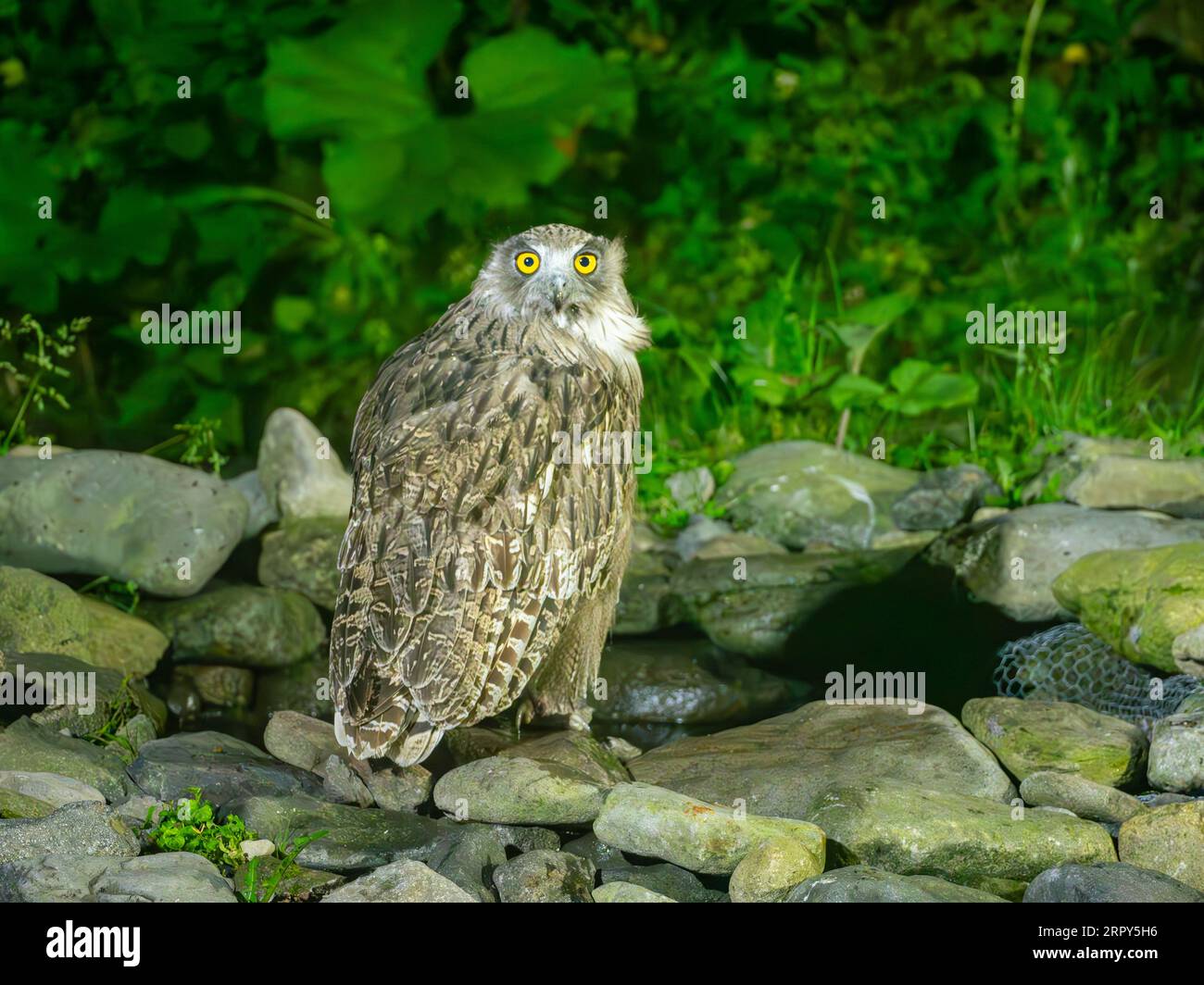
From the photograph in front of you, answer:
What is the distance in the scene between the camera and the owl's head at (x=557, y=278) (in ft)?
12.2

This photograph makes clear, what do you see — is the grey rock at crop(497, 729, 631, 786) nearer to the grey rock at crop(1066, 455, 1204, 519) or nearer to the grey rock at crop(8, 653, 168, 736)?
the grey rock at crop(8, 653, 168, 736)

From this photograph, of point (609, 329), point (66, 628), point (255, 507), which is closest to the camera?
point (609, 329)

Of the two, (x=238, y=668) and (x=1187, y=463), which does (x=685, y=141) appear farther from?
(x=238, y=668)

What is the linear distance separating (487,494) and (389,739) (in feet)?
2.23

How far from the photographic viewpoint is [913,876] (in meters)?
2.98

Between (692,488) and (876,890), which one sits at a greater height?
(692,488)

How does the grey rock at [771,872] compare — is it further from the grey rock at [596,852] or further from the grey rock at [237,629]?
the grey rock at [237,629]

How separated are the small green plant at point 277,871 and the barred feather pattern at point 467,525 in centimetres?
31

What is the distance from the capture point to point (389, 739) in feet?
11.3

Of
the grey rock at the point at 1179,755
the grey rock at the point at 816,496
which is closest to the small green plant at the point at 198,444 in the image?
the grey rock at the point at 816,496

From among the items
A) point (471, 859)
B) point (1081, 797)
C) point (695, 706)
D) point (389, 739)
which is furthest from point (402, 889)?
point (695, 706)

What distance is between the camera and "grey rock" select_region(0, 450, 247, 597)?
5.12 meters

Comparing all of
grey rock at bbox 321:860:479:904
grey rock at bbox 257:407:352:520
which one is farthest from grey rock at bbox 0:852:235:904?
grey rock at bbox 257:407:352:520

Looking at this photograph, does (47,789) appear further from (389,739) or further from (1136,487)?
(1136,487)
